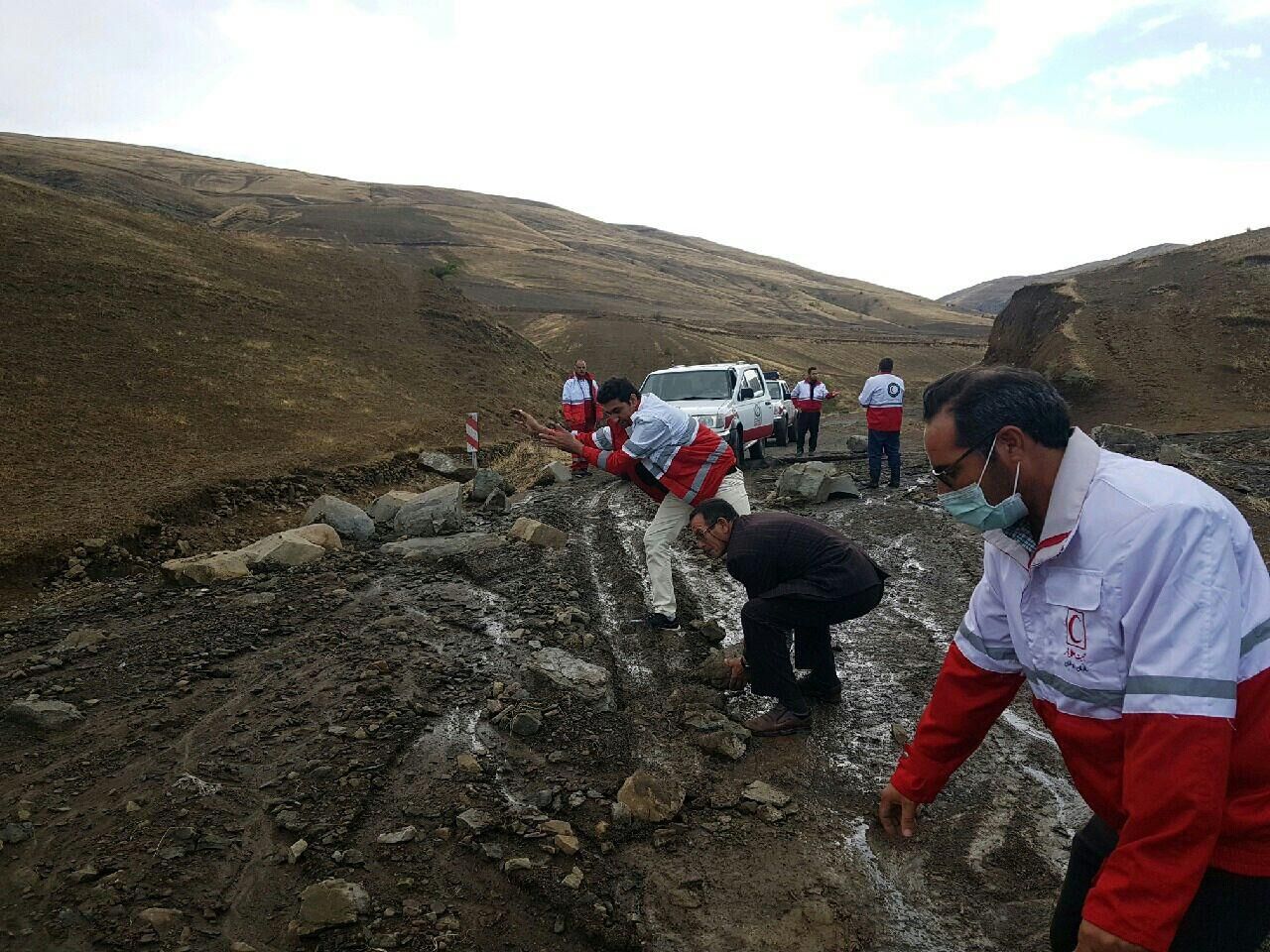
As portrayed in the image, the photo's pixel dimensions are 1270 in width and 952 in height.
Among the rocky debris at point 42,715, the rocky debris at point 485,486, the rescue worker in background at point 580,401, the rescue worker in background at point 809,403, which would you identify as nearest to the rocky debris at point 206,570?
the rocky debris at point 42,715

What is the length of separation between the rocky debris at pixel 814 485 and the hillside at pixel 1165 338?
8895mm

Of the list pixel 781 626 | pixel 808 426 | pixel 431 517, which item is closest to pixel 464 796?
pixel 781 626

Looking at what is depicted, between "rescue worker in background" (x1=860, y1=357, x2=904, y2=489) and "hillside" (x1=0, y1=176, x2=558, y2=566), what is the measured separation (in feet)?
27.5

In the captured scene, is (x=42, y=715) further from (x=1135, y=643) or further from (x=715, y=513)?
(x=1135, y=643)

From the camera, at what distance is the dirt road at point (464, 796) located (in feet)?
10.7

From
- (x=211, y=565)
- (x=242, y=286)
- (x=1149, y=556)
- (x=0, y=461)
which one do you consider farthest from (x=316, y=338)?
(x=1149, y=556)

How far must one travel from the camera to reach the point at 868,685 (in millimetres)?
5555

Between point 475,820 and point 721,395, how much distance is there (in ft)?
38.0

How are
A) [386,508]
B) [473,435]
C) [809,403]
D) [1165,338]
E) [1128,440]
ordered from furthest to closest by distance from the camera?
1. [1165,338]
2. [809,403]
3. [473,435]
4. [1128,440]
5. [386,508]

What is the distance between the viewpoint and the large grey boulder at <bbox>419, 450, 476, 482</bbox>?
47.7ft

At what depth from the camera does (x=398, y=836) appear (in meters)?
3.75

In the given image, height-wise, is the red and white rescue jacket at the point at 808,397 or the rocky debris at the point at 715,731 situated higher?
the red and white rescue jacket at the point at 808,397

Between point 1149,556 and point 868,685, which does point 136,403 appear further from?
point 1149,556

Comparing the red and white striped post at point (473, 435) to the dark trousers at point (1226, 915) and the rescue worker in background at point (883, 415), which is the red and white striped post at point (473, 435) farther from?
the dark trousers at point (1226, 915)
